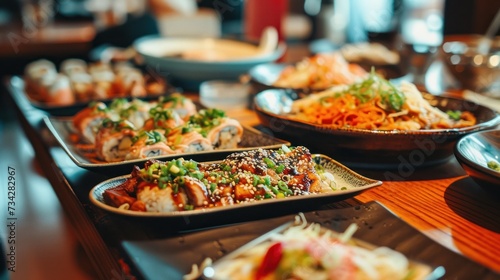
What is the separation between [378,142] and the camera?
187 centimetres

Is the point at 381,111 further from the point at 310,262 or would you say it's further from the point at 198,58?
the point at 198,58

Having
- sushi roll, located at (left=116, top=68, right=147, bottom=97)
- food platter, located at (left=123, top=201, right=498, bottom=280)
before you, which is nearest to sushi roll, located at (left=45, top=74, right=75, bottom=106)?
sushi roll, located at (left=116, top=68, right=147, bottom=97)

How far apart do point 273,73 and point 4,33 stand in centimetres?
526

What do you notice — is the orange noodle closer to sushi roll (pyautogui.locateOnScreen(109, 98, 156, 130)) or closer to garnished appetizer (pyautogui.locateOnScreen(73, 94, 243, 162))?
garnished appetizer (pyautogui.locateOnScreen(73, 94, 243, 162))

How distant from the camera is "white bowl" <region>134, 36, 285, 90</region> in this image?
10.7 ft

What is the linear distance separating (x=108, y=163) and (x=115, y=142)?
31 centimetres

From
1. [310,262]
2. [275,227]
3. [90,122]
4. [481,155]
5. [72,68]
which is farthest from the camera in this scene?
[72,68]

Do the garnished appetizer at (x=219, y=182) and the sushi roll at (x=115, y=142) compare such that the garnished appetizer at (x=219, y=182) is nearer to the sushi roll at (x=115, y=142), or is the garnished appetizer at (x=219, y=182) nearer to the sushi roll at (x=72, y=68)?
the sushi roll at (x=115, y=142)

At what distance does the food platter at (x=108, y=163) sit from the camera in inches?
68.9

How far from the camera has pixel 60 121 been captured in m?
2.52

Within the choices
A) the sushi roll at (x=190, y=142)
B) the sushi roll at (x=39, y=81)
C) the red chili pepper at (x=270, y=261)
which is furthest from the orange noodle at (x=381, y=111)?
the sushi roll at (x=39, y=81)

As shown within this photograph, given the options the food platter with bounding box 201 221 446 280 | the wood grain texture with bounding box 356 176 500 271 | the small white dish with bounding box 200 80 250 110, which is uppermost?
the food platter with bounding box 201 221 446 280

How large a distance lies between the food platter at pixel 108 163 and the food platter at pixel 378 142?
0.09 meters

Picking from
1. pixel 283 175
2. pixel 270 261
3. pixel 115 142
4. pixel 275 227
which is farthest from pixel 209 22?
pixel 270 261
